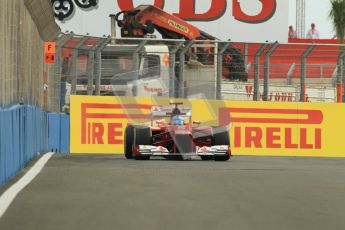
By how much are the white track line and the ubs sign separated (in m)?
28.5

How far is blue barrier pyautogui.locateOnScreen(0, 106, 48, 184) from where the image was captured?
10328 mm

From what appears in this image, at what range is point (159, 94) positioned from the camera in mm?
21562

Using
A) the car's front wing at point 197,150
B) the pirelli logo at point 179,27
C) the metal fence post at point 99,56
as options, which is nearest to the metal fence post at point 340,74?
the metal fence post at point 99,56

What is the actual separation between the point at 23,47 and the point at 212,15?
102ft

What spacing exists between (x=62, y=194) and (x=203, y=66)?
12.9m

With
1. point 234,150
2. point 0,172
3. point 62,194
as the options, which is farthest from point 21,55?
point 234,150

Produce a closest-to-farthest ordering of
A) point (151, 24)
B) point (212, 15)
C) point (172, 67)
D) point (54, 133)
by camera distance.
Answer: point (54, 133)
point (172, 67)
point (151, 24)
point (212, 15)

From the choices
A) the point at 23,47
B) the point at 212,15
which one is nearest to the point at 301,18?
the point at 212,15

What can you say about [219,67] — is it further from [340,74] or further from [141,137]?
[141,137]

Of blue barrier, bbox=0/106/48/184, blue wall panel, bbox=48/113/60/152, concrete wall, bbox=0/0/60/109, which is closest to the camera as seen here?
blue barrier, bbox=0/106/48/184

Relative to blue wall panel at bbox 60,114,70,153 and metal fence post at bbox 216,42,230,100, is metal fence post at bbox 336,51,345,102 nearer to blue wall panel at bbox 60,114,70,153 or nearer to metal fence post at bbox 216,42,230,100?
metal fence post at bbox 216,42,230,100

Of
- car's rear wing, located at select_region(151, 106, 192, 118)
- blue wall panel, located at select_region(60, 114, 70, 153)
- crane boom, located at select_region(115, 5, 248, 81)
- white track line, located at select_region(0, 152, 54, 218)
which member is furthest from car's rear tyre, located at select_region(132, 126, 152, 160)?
crane boom, located at select_region(115, 5, 248, 81)

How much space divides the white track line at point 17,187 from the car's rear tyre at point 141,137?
8.63ft

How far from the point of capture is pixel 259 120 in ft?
71.4
